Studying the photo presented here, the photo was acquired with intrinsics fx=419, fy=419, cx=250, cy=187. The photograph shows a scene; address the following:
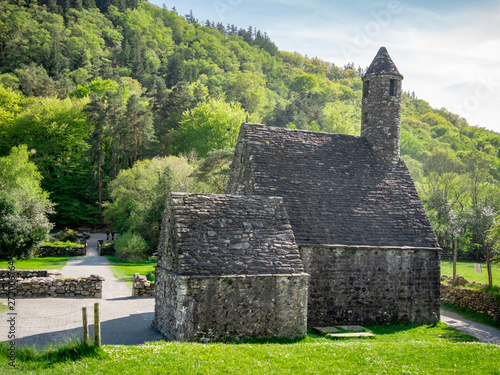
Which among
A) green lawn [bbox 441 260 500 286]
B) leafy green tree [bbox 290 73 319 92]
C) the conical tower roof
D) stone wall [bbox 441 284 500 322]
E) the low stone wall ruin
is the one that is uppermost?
leafy green tree [bbox 290 73 319 92]

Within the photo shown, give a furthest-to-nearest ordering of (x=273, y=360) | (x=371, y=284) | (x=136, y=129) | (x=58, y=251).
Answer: (x=136, y=129) → (x=58, y=251) → (x=371, y=284) → (x=273, y=360)

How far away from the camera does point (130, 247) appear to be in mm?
34156

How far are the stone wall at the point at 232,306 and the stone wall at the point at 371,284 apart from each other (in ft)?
10.2

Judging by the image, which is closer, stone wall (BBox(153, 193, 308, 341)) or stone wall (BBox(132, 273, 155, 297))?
stone wall (BBox(153, 193, 308, 341))

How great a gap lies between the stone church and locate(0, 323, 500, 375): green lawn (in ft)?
5.80

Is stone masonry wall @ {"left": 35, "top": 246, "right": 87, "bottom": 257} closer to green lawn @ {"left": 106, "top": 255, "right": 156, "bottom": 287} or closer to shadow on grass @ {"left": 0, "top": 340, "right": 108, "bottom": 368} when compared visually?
green lawn @ {"left": 106, "top": 255, "right": 156, "bottom": 287}

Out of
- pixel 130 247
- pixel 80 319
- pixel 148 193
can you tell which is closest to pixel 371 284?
pixel 80 319

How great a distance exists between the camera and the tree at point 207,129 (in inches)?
2227

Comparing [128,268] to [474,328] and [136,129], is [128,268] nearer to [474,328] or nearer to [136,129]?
[474,328]

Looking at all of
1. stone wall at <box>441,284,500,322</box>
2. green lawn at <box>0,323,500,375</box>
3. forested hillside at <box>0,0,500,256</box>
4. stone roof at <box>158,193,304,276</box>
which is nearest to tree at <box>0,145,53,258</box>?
forested hillside at <box>0,0,500,256</box>

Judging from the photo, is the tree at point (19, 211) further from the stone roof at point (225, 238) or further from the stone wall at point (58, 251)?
the stone roof at point (225, 238)

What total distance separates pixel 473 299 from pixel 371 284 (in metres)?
8.45

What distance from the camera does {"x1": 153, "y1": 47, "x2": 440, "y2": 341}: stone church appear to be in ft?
42.9

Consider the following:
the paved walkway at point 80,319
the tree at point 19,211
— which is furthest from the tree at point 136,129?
the paved walkway at point 80,319
